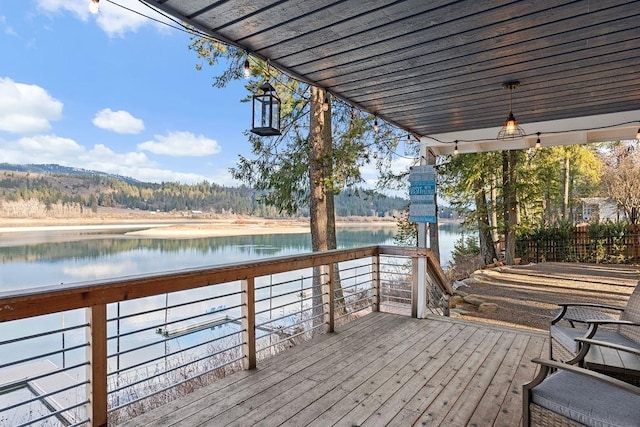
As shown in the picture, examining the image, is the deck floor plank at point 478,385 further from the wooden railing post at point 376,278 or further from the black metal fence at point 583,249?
the black metal fence at point 583,249

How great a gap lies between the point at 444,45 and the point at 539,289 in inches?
261

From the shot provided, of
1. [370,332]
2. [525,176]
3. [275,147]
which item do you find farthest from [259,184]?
[525,176]

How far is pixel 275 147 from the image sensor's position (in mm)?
7508

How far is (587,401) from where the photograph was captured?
1573mm

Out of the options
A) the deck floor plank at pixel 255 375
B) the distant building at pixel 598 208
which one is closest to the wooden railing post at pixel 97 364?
the deck floor plank at pixel 255 375

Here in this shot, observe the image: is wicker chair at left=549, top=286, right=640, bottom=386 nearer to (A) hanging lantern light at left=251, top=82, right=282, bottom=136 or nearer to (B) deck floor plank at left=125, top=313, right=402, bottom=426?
(B) deck floor plank at left=125, top=313, right=402, bottom=426

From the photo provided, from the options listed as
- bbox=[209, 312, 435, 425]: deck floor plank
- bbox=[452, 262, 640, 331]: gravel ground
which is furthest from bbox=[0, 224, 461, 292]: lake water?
bbox=[209, 312, 435, 425]: deck floor plank

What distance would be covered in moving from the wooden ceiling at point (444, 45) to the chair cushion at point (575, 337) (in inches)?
76.1

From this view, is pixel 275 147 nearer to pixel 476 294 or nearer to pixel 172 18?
pixel 476 294

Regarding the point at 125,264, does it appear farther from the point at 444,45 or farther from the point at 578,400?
the point at 578,400

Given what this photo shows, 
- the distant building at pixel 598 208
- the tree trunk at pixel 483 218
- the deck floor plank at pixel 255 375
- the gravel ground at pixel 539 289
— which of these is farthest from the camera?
the distant building at pixel 598 208

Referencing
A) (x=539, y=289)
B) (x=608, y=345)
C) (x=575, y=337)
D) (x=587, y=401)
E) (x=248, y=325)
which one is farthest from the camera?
(x=539, y=289)

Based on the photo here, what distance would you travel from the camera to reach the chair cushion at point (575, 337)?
2369mm

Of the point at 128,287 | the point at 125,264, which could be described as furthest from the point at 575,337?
the point at 125,264
